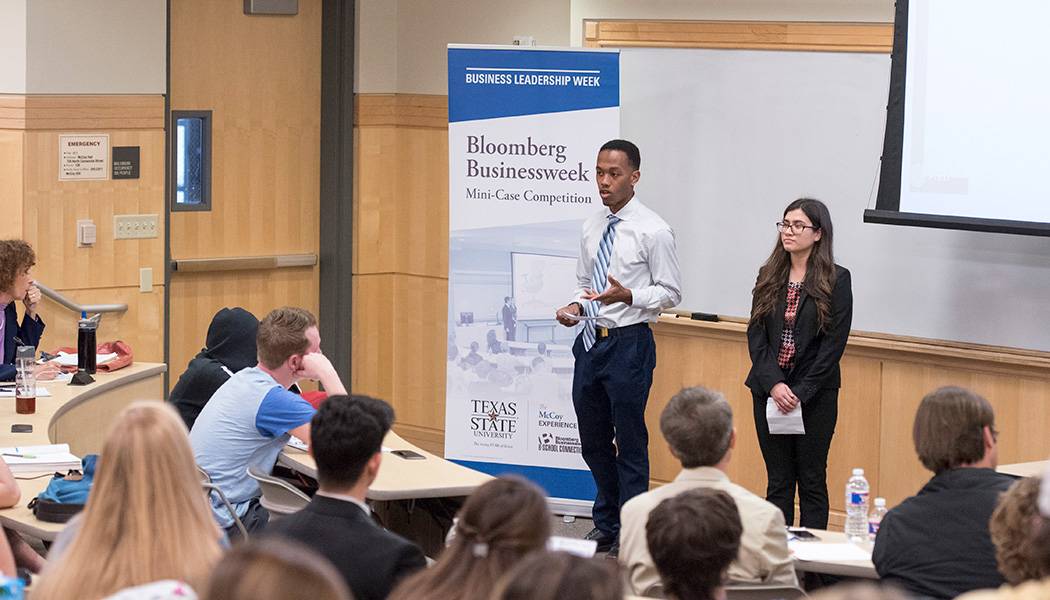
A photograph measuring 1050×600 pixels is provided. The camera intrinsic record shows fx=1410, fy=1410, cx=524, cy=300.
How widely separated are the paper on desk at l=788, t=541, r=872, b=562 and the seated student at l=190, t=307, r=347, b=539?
162cm

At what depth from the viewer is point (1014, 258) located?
593 cm

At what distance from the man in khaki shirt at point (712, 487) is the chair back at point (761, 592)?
2cm

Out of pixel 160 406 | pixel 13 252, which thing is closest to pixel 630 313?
pixel 13 252

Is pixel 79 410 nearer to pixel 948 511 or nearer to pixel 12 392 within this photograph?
pixel 12 392

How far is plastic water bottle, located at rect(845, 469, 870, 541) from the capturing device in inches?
172

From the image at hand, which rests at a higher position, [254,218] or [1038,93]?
[1038,93]

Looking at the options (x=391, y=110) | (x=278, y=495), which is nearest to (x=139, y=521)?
(x=278, y=495)

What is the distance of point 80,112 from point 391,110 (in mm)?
1813

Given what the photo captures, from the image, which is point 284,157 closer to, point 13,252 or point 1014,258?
point 13,252

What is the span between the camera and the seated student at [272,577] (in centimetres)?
170

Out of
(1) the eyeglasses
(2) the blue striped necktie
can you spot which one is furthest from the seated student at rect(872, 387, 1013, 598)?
(2) the blue striped necktie

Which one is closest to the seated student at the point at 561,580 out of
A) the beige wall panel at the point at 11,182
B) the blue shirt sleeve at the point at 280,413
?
the blue shirt sleeve at the point at 280,413

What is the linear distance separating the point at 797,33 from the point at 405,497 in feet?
10.4

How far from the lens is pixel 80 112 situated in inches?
281
